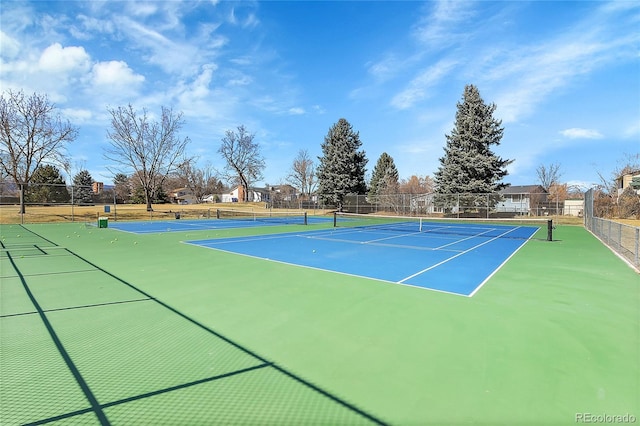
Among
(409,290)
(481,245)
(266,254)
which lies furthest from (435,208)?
(409,290)

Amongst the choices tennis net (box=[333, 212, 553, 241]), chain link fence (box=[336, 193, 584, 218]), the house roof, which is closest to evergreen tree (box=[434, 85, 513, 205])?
chain link fence (box=[336, 193, 584, 218])

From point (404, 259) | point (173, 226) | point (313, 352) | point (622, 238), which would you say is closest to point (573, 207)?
point (622, 238)

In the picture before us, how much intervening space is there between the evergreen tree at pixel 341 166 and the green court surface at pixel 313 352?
127 feet

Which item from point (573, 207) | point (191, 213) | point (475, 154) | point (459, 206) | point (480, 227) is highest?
point (475, 154)

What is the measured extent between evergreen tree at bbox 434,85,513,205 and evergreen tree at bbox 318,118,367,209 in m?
14.2

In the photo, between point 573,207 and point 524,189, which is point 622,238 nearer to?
point 573,207

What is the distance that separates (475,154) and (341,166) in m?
17.5

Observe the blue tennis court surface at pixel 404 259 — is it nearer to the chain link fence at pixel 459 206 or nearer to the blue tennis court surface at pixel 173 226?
the blue tennis court surface at pixel 173 226

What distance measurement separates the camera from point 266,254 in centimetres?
1114

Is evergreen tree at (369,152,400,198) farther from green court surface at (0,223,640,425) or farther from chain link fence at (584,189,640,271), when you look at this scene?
green court surface at (0,223,640,425)

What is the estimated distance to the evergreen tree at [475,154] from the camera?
3291cm

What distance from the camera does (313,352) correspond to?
379cm

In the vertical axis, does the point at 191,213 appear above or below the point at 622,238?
above

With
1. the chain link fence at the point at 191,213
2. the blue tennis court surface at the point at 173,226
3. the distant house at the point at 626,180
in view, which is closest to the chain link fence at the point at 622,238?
the distant house at the point at 626,180
